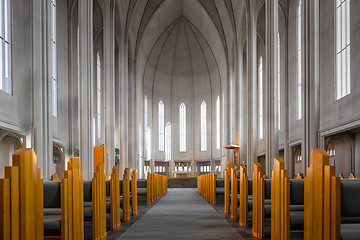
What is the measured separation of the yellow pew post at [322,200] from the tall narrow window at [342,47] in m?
10.6

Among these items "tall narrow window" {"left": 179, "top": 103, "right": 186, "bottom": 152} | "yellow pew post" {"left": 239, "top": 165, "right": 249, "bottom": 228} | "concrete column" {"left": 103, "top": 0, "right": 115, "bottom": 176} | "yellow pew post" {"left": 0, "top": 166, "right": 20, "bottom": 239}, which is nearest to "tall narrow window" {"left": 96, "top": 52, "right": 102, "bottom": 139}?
"concrete column" {"left": 103, "top": 0, "right": 115, "bottom": 176}

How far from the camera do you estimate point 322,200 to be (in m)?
3.62

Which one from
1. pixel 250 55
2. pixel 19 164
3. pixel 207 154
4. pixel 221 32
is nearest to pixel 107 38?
pixel 250 55

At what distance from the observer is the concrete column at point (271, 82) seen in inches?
600

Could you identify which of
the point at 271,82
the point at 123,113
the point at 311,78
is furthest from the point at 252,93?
the point at 123,113

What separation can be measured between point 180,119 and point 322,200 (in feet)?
113

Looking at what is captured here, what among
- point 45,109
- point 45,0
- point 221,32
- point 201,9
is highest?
point 201,9

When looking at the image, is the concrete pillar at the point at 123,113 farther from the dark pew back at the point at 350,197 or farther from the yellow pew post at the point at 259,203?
the dark pew back at the point at 350,197

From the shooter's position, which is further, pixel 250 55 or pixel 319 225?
pixel 250 55

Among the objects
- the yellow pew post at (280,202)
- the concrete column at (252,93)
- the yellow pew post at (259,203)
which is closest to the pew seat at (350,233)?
the yellow pew post at (280,202)

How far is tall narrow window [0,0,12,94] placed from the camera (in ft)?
41.2

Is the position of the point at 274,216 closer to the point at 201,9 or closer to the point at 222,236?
the point at 222,236

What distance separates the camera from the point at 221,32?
2911 centimetres

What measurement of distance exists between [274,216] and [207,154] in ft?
106
